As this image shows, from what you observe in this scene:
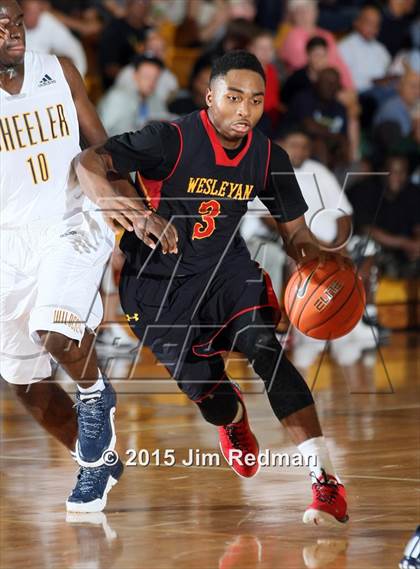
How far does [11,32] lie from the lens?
19.0 feet

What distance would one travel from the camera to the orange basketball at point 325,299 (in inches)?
225

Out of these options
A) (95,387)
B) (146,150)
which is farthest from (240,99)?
(95,387)

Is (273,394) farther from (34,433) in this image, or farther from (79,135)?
(34,433)

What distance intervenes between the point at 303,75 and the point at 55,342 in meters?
9.34

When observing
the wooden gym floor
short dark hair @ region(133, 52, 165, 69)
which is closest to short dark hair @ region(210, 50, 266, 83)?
the wooden gym floor

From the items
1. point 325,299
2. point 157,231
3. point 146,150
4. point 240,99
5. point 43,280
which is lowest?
point 325,299

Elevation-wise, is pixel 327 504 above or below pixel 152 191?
below

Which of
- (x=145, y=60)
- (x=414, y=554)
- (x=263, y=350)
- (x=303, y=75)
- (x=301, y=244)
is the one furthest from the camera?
(x=303, y=75)

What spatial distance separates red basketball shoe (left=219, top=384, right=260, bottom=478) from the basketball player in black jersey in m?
0.28

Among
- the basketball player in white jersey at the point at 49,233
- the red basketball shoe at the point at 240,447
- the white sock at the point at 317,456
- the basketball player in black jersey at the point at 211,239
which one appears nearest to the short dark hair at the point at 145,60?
the basketball player in white jersey at the point at 49,233

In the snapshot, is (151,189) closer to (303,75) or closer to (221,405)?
(221,405)

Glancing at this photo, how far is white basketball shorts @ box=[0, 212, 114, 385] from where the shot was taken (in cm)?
561

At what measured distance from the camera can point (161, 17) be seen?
15289 mm

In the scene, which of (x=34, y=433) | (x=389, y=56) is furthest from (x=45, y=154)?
(x=389, y=56)
